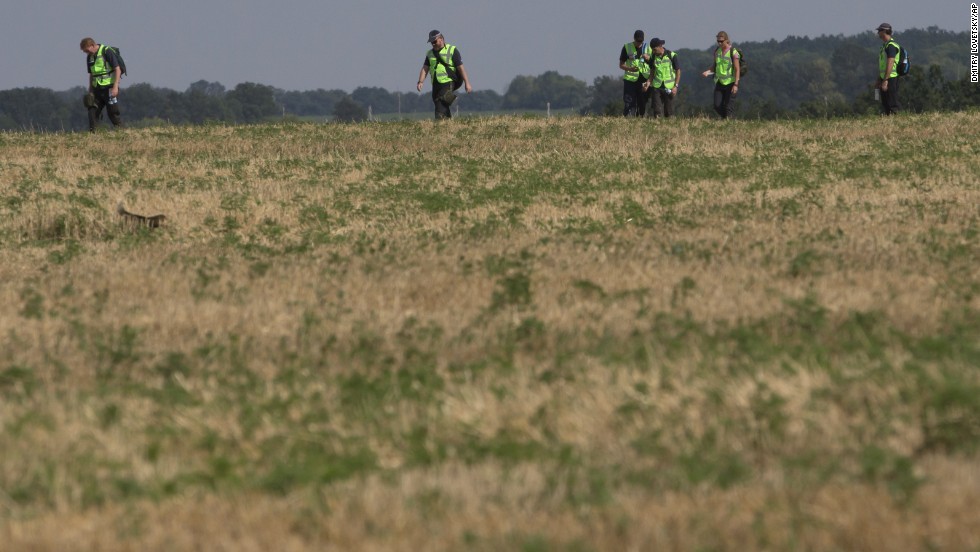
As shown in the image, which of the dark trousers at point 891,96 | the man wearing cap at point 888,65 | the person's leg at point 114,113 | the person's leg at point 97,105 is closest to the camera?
the person's leg at point 97,105

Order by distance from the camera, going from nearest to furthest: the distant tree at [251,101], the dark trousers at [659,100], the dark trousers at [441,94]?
the dark trousers at [441,94] < the dark trousers at [659,100] < the distant tree at [251,101]

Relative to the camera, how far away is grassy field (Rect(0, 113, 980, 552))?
233 inches

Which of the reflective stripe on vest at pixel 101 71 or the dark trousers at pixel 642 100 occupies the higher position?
the reflective stripe on vest at pixel 101 71

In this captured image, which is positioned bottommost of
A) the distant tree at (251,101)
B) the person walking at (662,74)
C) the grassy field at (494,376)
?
the distant tree at (251,101)

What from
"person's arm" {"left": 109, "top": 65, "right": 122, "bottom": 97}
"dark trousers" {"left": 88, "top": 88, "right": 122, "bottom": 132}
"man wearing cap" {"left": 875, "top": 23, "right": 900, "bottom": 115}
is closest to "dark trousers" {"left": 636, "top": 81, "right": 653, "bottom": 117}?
"man wearing cap" {"left": 875, "top": 23, "right": 900, "bottom": 115}

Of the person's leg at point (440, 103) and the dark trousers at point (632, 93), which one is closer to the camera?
the person's leg at point (440, 103)

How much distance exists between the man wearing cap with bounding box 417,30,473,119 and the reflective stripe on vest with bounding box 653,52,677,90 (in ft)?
13.1

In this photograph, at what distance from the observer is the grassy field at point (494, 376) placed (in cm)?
593

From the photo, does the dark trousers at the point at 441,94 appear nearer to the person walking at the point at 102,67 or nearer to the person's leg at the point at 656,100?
the person's leg at the point at 656,100

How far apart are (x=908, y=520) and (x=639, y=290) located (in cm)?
517

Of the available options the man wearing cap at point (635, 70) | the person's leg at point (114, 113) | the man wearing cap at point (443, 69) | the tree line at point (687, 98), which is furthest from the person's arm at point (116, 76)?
the tree line at point (687, 98)

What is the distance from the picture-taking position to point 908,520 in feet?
18.9

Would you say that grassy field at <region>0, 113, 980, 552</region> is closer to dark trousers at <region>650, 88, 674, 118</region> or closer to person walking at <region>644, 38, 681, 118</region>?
person walking at <region>644, 38, 681, 118</region>

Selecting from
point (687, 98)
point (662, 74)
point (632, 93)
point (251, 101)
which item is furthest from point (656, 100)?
point (687, 98)
